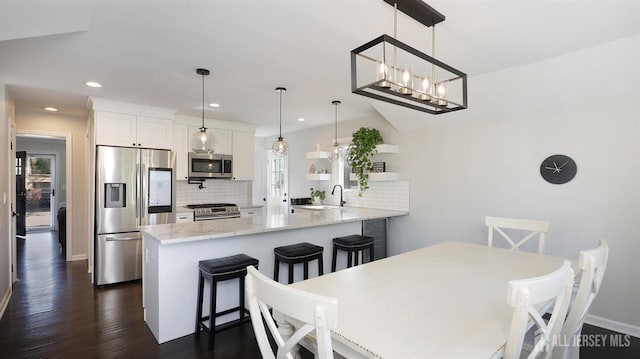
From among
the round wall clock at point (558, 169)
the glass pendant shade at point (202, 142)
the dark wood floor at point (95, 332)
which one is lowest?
the dark wood floor at point (95, 332)

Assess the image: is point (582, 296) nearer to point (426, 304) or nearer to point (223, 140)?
point (426, 304)

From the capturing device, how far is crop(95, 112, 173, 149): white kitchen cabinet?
4.02 metres

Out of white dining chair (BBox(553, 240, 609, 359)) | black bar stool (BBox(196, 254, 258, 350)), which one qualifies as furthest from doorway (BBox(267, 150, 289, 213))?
white dining chair (BBox(553, 240, 609, 359))

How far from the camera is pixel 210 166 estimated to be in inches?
205

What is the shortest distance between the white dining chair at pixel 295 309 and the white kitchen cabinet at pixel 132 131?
3897 millimetres

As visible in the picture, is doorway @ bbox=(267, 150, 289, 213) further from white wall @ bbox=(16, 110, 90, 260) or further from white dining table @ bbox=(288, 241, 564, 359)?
Result: white dining table @ bbox=(288, 241, 564, 359)

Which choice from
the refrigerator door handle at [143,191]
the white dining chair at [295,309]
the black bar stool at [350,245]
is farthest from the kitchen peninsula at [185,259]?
the refrigerator door handle at [143,191]

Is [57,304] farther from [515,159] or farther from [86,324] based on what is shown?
[515,159]

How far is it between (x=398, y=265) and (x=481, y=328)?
33.1 inches

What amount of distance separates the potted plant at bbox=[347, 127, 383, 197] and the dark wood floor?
265 cm

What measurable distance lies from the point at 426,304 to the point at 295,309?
2.33 feet

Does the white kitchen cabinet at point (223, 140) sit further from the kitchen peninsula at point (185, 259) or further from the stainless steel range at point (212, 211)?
the kitchen peninsula at point (185, 259)

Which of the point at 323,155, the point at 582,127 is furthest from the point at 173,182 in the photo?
the point at 582,127

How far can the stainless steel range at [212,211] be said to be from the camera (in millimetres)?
4719
